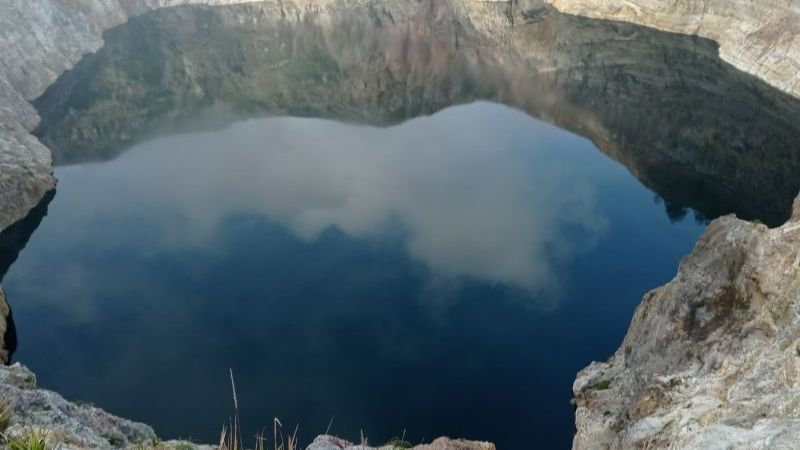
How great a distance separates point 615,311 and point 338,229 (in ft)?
70.4

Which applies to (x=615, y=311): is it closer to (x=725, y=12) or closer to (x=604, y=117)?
(x=604, y=117)

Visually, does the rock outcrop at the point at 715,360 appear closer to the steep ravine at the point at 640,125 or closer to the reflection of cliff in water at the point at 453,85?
the steep ravine at the point at 640,125

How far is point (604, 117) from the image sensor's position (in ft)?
245

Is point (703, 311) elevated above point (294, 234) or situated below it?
above

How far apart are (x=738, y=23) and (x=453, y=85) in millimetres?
41216

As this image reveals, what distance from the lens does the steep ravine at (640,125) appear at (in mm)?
20877

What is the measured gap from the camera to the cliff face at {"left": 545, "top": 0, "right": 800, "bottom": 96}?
77.1 m

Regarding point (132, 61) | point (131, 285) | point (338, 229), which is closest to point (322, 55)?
point (132, 61)

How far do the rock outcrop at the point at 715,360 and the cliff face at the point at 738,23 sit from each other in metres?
58.3

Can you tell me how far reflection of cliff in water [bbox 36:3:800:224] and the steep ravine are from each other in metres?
0.39

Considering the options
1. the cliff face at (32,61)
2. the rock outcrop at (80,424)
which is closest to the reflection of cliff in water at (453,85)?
the cliff face at (32,61)

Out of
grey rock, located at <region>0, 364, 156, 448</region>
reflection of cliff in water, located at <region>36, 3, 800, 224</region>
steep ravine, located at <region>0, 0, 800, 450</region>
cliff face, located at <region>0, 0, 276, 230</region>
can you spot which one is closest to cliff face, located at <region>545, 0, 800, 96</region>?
steep ravine, located at <region>0, 0, 800, 450</region>

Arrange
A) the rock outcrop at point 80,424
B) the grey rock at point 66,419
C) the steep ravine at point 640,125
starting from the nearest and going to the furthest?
1. the rock outcrop at point 80,424
2. the grey rock at point 66,419
3. the steep ravine at point 640,125

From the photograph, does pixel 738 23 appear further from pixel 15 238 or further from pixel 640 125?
pixel 15 238
